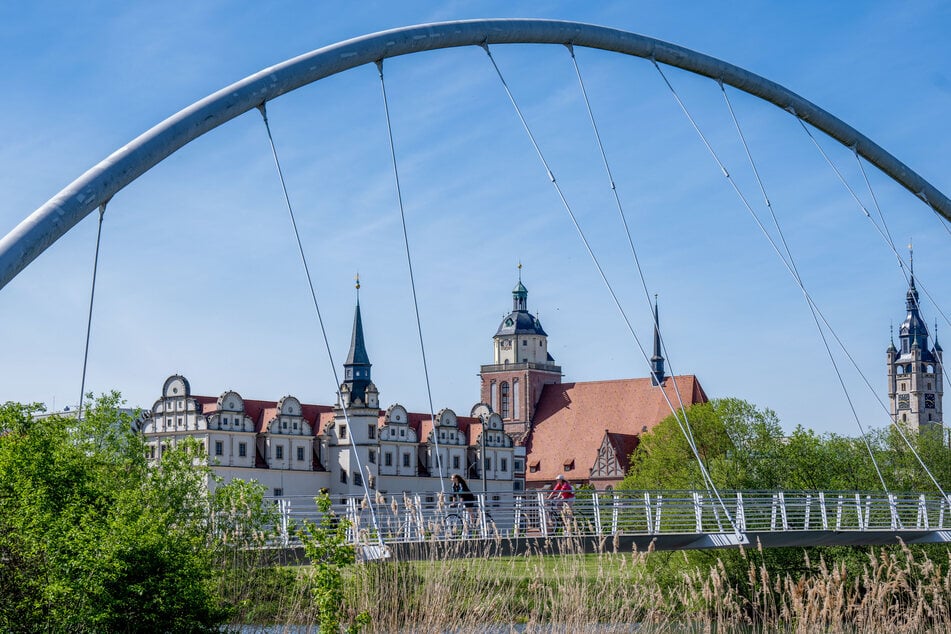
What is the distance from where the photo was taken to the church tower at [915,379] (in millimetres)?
132000

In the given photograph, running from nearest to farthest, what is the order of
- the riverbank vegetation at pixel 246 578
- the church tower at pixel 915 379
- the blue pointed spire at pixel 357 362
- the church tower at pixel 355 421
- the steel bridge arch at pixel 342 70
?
the steel bridge arch at pixel 342 70 → the riverbank vegetation at pixel 246 578 → the church tower at pixel 355 421 → the blue pointed spire at pixel 357 362 → the church tower at pixel 915 379

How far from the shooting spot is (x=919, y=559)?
93.9ft

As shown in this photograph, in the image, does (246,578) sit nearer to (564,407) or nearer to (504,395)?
(564,407)

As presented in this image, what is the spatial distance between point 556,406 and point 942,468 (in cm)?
5229

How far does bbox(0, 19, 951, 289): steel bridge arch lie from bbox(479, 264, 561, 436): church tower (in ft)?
266

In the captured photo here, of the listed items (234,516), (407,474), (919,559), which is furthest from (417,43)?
(407,474)

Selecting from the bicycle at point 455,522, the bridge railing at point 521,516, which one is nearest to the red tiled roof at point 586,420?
the bridge railing at point 521,516

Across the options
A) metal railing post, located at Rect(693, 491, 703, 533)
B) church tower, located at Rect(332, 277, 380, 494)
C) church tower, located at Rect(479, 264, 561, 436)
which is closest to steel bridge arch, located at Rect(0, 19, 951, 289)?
metal railing post, located at Rect(693, 491, 703, 533)

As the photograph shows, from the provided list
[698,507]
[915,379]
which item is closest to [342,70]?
[698,507]

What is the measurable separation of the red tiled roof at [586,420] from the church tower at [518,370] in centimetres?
200

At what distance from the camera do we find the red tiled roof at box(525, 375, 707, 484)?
92438 mm

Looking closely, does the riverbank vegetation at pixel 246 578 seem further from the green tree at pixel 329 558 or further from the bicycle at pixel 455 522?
the bicycle at pixel 455 522

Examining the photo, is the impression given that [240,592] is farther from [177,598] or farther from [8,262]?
[8,262]

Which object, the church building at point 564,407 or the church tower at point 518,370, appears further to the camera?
the church tower at point 518,370
